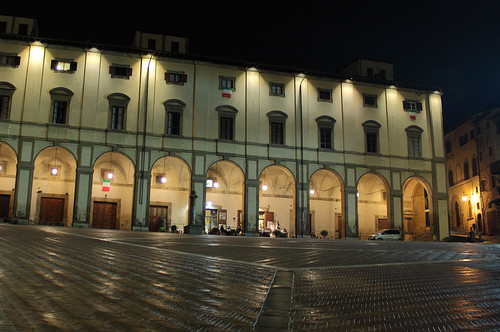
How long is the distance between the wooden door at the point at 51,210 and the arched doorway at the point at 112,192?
6.78 feet

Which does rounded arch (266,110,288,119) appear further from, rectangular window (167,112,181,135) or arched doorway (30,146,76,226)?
arched doorway (30,146,76,226)

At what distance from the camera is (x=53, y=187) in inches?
1331

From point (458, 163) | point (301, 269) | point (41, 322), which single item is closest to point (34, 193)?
point (301, 269)

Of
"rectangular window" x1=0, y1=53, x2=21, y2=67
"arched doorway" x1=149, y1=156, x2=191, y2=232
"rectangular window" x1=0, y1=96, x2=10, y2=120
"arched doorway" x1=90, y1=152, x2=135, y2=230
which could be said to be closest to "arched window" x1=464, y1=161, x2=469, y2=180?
"arched doorway" x1=149, y1=156, x2=191, y2=232

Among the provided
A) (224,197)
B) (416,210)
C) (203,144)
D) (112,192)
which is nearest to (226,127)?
(203,144)

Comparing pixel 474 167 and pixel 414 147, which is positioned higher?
pixel 474 167

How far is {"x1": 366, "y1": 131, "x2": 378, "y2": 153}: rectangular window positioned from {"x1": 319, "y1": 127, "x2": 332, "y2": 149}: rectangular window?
3.14 meters

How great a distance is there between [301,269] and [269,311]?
10.0 feet

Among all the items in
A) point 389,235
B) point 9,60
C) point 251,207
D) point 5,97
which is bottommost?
point 389,235

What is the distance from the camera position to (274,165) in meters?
35.5

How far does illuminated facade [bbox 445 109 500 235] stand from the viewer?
45.7m

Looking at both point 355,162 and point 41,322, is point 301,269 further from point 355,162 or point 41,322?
point 355,162

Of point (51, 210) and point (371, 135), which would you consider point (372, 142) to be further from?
point (51, 210)

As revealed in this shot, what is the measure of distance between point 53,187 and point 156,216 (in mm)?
7255
